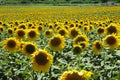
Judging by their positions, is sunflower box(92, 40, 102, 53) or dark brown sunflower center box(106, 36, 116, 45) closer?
dark brown sunflower center box(106, 36, 116, 45)

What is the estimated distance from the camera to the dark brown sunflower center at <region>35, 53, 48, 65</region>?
533cm

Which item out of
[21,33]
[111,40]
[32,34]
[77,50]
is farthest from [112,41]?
[21,33]

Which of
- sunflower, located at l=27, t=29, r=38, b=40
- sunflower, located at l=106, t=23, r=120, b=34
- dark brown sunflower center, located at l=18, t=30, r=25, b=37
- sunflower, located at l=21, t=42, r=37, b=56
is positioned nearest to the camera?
sunflower, located at l=21, t=42, r=37, b=56

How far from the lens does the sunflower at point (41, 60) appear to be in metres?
5.34

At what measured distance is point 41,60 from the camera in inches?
215

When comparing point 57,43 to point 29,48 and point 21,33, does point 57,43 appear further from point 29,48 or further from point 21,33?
point 21,33

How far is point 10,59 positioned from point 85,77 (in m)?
4.91

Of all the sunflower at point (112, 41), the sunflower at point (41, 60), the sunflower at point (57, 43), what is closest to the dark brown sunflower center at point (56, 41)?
the sunflower at point (57, 43)

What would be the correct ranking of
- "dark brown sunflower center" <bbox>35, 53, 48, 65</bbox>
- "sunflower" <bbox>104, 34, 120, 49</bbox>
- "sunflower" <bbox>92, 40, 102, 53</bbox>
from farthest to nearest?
"sunflower" <bbox>92, 40, 102, 53</bbox> → "sunflower" <bbox>104, 34, 120, 49</bbox> → "dark brown sunflower center" <bbox>35, 53, 48, 65</bbox>

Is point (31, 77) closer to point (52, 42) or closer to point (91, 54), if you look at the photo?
point (52, 42)

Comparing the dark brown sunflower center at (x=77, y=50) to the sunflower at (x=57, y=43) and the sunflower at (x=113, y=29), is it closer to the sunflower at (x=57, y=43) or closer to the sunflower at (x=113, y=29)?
the sunflower at (x=57, y=43)

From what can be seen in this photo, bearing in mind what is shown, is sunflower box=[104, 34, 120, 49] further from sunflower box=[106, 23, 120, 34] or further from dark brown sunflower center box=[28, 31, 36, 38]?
dark brown sunflower center box=[28, 31, 36, 38]

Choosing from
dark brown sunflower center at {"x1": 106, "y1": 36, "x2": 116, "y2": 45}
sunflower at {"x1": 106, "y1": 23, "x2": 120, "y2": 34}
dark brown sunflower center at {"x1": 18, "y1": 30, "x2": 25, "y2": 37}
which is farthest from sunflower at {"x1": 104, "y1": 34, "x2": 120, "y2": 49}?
dark brown sunflower center at {"x1": 18, "y1": 30, "x2": 25, "y2": 37}

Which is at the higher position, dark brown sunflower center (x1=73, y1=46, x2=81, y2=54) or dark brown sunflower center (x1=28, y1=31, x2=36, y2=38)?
dark brown sunflower center (x1=28, y1=31, x2=36, y2=38)
